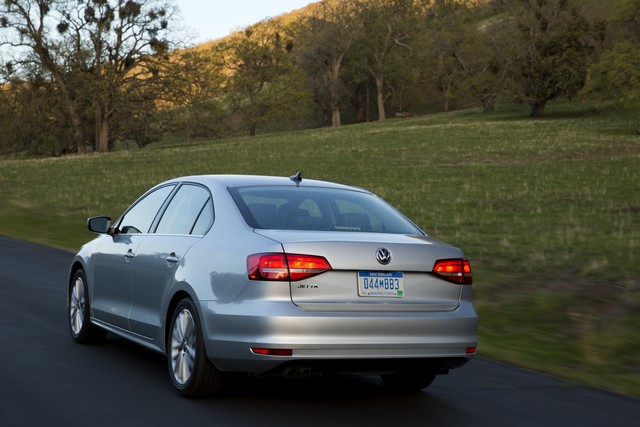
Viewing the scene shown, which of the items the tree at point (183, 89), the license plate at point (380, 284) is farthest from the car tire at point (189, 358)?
the tree at point (183, 89)

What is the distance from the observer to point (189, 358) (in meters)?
6.59

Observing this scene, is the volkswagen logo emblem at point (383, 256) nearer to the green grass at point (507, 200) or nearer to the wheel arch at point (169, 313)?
the wheel arch at point (169, 313)

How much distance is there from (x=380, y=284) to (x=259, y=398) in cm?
125

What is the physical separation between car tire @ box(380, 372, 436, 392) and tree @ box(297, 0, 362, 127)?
287ft

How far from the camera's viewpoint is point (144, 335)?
7352 mm

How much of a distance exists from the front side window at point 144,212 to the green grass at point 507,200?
132 inches

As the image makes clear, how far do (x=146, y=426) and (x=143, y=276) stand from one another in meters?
1.86

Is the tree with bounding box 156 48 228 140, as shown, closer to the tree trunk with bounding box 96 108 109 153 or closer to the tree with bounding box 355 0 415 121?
the tree trunk with bounding box 96 108 109 153

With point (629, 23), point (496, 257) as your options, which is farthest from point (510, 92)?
point (496, 257)

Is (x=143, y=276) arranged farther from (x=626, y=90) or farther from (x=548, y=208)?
(x=626, y=90)

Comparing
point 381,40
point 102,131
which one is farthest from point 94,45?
point 381,40

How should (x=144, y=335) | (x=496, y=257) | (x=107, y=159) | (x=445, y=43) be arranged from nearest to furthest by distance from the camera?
1. (x=144, y=335)
2. (x=496, y=257)
3. (x=107, y=159)
4. (x=445, y=43)

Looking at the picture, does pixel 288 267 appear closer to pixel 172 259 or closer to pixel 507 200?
pixel 172 259

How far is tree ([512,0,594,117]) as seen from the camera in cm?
6806
